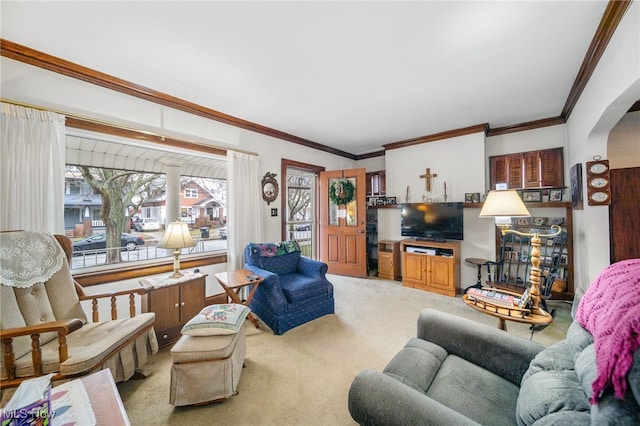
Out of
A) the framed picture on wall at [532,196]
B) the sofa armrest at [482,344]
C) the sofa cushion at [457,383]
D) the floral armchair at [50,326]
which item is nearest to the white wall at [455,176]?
the framed picture on wall at [532,196]

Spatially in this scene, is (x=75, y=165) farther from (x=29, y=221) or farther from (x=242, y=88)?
(x=242, y=88)

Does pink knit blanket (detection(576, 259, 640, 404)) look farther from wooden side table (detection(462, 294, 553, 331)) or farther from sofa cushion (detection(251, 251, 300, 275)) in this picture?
sofa cushion (detection(251, 251, 300, 275))

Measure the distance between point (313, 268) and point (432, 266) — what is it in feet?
6.62

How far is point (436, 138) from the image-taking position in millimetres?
4227

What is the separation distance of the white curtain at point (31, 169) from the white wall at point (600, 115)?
4.29m

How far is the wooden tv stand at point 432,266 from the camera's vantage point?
12.3 feet

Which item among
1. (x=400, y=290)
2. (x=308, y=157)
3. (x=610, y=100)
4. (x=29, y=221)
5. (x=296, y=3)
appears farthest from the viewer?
(x=308, y=157)

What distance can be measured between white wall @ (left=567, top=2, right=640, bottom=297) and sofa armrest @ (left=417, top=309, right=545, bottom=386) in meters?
1.76

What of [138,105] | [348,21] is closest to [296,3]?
[348,21]

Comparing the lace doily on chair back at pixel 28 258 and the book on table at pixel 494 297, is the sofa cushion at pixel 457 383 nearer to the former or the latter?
the book on table at pixel 494 297

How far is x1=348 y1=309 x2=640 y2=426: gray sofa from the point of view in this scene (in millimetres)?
737

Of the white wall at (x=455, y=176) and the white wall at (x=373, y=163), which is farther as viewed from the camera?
the white wall at (x=373, y=163)

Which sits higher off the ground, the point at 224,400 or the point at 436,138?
the point at 436,138

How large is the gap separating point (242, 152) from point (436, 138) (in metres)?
3.22
